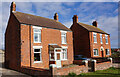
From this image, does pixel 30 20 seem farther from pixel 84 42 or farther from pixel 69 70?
pixel 84 42

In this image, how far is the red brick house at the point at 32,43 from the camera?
50.1 ft

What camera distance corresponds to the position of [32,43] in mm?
16094

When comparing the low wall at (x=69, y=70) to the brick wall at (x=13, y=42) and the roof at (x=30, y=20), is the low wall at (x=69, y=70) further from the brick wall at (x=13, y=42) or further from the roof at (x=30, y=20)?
the roof at (x=30, y=20)

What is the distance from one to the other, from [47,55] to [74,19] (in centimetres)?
1533

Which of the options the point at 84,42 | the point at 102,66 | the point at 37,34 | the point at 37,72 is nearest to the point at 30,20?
the point at 37,34

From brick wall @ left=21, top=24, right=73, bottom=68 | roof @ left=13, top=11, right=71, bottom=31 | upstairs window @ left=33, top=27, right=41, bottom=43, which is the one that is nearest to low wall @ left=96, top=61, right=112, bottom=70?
brick wall @ left=21, top=24, right=73, bottom=68

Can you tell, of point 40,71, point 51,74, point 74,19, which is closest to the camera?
point 51,74

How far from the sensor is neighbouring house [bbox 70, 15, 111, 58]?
26.0m

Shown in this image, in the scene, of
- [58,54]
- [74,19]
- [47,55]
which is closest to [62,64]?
[58,54]

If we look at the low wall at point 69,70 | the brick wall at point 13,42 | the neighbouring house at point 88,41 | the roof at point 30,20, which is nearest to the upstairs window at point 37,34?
the roof at point 30,20

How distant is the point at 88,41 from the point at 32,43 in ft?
47.1

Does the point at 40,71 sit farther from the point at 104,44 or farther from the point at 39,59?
the point at 104,44

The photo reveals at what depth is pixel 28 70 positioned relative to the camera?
489 inches

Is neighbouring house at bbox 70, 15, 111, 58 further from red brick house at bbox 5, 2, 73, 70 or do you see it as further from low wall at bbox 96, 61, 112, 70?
red brick house at bbox 5, 2, 73, 70
